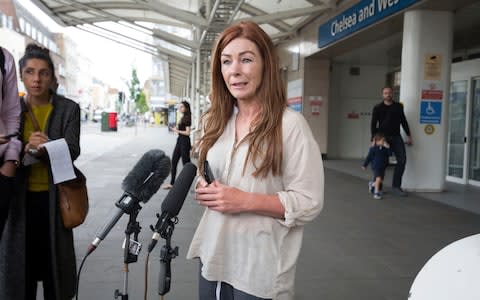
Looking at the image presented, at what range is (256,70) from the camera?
1555 millimetres

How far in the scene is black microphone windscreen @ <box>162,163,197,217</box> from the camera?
1499 millimetres

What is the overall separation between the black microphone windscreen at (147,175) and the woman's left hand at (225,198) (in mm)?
337

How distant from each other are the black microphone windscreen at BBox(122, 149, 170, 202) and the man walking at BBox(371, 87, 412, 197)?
7.32 m

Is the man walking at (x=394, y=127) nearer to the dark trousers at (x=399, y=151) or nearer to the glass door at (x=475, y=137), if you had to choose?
the dark trousers at (x=399, y=151)

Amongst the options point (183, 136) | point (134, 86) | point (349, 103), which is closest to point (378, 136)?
point (183, 136)

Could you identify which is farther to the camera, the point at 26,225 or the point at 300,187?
the point at 26,225

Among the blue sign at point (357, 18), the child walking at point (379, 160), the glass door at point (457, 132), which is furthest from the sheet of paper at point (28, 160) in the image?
the glass door at point (457, 132)

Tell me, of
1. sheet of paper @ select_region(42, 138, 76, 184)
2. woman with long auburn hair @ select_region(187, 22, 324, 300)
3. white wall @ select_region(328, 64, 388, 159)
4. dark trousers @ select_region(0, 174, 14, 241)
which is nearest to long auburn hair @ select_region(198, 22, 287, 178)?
woman with long auburn hair @ select_region(187, 22, 324, 300)

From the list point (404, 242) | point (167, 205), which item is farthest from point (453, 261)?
point (404, 242)

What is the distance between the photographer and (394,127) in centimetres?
849

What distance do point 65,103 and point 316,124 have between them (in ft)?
43.9

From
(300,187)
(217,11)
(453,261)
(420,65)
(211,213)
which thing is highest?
(217,11)

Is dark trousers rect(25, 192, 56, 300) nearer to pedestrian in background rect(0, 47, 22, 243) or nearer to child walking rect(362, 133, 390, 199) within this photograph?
pedestrian in background rect(0, 47, 22, 243)

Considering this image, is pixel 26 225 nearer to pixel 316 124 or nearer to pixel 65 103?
pixel 65 103
